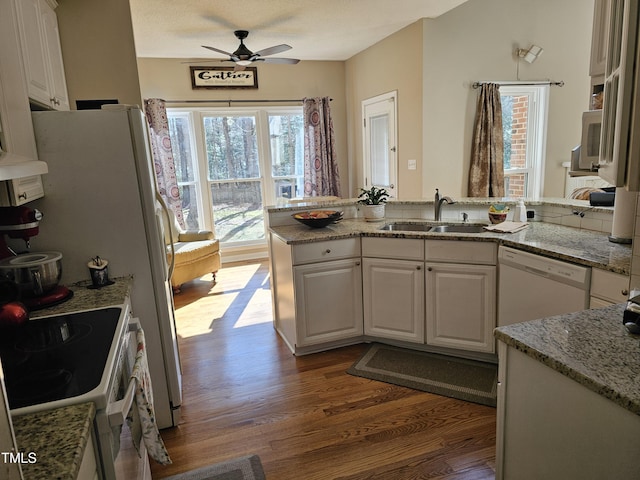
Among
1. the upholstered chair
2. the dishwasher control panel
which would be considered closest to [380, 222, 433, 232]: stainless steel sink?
the dishwasher control panel

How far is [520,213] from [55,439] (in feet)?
9.54

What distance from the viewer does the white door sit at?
16.5ft

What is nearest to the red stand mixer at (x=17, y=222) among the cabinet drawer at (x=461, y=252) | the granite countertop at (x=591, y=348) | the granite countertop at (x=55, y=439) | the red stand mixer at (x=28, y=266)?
the red stand mixer at (x=28, y=266)

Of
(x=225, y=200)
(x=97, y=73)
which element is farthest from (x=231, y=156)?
(x=97, y=73)

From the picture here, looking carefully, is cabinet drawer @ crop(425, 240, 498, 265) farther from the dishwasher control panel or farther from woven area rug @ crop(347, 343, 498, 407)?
woven area rug @ crop(347, 343, 498, 407)

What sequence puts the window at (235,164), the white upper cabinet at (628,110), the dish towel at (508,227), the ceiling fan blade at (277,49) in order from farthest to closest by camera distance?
the window at (235,164), the ceiling fan blade at (277,49), the dish towel at (508,227), the white upper cabinet at (628,110)

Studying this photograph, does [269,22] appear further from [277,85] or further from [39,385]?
[39,385]

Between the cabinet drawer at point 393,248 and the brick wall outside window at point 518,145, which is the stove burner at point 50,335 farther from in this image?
the brick wall outside window at point 518,145

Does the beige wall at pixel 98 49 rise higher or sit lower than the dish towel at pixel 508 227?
higher

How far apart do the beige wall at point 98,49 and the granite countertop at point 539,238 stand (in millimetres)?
1520

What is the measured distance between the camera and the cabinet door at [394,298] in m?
2.87

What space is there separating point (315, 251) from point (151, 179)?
47.3 inches

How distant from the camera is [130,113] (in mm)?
2020

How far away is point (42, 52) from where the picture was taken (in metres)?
2.13
